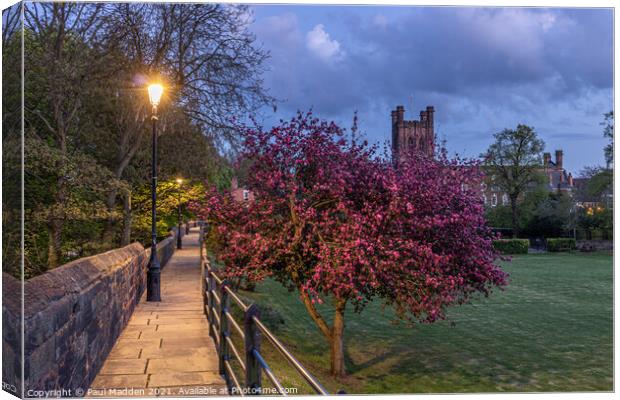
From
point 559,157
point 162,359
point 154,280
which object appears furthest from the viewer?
point 559,157

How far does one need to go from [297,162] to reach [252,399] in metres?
6.12

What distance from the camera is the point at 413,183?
10.3 metres

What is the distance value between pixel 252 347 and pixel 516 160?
2142 inches

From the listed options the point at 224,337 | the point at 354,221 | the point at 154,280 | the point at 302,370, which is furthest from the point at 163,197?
the point at 302,370

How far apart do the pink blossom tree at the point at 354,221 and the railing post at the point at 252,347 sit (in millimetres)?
4727

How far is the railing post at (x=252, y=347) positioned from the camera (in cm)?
521

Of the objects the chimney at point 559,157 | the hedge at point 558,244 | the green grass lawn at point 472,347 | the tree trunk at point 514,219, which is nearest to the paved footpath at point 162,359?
the green grass lawn at point 472,347

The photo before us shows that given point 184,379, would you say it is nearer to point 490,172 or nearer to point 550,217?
point 490,172

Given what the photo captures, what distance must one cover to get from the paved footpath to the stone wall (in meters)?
0.30

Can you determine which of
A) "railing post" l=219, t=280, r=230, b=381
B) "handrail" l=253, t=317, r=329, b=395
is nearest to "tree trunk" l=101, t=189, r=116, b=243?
"railing post" l=219, t=280, r=230, b=381

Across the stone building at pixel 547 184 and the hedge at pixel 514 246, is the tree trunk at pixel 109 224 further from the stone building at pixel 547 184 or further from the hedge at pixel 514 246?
the hedge at pixel 514 246

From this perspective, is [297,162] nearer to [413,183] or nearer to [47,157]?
[413,183]

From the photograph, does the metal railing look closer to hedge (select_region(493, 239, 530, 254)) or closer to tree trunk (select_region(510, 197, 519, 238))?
hedge (select_region(493, 239, 530, 254))

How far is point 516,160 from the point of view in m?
55.5
